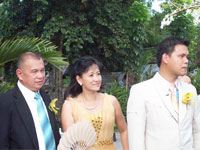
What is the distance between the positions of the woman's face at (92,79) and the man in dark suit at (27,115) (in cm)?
51

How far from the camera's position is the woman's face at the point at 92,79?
316 cm

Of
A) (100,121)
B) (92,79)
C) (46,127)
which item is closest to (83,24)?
(92,79)

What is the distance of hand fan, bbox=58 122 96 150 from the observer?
2465mm

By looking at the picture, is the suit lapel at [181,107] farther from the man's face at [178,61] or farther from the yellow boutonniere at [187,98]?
the man's face at [178,61]

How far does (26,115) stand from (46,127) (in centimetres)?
23

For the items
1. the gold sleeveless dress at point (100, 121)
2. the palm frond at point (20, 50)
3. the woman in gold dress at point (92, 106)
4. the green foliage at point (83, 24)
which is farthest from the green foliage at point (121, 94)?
the gold sleeveless dress at point (100, 121)

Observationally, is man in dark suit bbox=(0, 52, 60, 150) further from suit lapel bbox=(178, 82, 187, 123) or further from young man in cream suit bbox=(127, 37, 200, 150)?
suit lapel bbox=(178, 82, 187, 123)

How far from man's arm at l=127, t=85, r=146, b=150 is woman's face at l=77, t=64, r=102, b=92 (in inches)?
24.2

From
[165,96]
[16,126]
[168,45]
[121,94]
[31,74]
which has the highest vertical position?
[168,45]

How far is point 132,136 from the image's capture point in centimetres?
254

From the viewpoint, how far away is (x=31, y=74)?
9.05ft

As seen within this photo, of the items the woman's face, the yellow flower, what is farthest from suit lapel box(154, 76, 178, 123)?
the woman's face

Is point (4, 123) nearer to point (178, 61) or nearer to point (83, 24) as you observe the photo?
point (178, 61)

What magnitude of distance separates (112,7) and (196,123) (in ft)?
21.2
